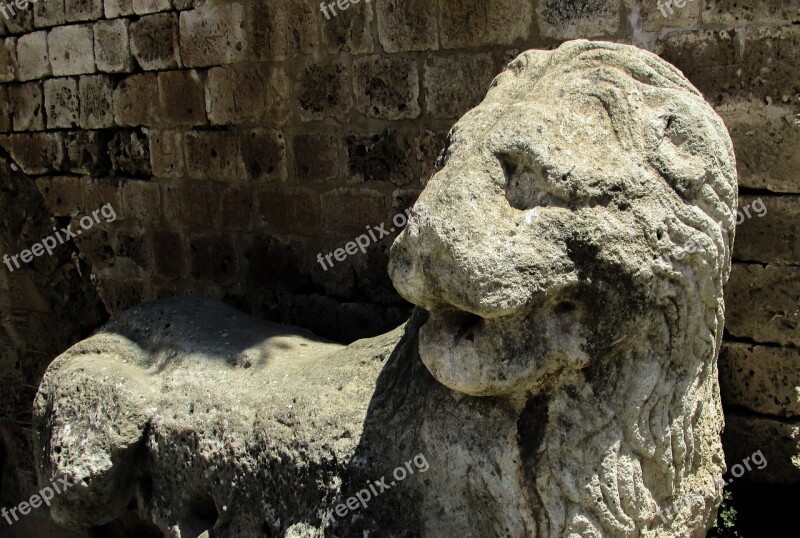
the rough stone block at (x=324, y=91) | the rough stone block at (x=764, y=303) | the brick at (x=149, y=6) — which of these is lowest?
the rough stone block at (x=764, y=303)

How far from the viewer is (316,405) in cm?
233

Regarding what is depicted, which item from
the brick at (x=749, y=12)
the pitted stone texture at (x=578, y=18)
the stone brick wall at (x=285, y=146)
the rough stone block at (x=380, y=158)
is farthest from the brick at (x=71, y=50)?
the brick at (x=749, y=12)

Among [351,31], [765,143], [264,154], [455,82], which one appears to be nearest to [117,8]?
[264,154]

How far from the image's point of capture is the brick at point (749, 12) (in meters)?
2.61

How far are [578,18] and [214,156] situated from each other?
6.26ft

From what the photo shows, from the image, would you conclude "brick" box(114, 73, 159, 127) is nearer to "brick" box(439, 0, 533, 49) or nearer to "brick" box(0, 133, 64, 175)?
"brick" box(0, 133, 64, 175)

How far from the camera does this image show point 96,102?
15.1 ft

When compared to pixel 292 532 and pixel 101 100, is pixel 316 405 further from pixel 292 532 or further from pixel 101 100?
pixel 101 100

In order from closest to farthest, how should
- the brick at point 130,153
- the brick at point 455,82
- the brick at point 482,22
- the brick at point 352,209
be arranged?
the brick at point 482,22 → the brick at point 455,82 → the brick at point 352,209 → the brick at point 130,153

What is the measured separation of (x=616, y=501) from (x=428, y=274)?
651 mm

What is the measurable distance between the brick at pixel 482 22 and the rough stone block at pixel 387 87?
204 mm

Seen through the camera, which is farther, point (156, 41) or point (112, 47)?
point (112, 47)

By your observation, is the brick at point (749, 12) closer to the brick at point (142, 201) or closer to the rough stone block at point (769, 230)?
the rough stone block at point (769, 230)

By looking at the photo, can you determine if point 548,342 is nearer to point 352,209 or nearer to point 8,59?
point 352,209
